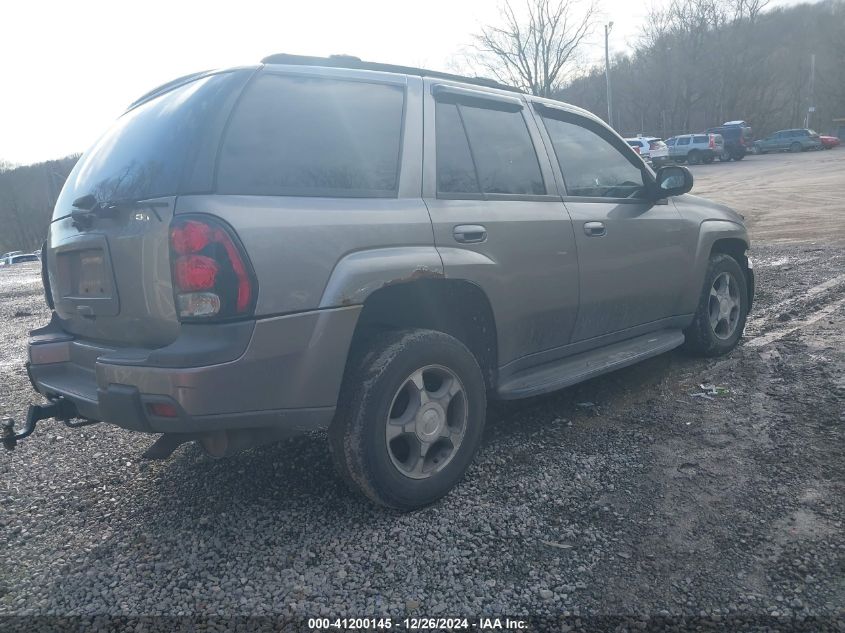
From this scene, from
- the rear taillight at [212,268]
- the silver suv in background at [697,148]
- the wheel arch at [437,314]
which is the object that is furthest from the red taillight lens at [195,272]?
the silver suv in background at [697,148]

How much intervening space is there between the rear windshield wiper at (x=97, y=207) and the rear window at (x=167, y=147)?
0.18ft

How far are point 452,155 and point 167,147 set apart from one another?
1.27 m

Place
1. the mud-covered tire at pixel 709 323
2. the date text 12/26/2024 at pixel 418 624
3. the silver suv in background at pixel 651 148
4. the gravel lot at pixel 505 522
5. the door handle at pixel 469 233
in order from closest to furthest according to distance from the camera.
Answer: the date text 12/26/2024 at pixel 418 624
the gravel lot at pixel 505 522
the door handle at pixel 469 233
the mud-covered tire at pixel 709 323
the silver suv in background at pixel 651 148

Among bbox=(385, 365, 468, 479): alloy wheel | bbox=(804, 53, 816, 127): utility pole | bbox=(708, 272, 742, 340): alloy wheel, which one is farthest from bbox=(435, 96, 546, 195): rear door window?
bbox=(804, 53, 816, 127): utility pole

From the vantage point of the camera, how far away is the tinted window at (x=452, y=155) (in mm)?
3070

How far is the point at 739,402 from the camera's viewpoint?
390 centimetres

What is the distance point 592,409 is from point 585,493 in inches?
44.9

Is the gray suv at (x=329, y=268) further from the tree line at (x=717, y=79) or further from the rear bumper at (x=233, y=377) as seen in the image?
the tree line at (x=717, y=79)

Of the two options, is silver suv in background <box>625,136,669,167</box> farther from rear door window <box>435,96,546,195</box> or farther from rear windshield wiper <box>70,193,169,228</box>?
rear windshield wiper <box>70,193,169,228</box>

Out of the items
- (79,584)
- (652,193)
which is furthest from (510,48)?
(79,584)

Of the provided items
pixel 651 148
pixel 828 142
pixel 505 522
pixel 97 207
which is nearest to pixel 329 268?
pixel 97 207

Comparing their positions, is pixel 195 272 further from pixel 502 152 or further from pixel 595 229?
pixel 595 229

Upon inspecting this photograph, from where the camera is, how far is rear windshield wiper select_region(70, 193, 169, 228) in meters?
2.45

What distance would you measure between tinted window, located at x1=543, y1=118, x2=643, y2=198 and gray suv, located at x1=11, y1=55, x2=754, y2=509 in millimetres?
39
